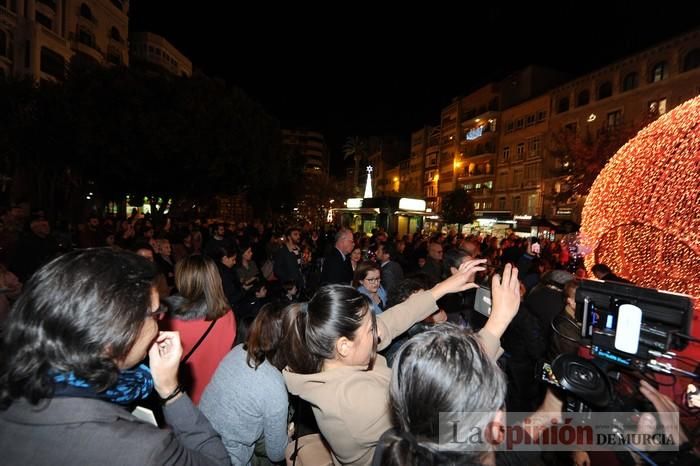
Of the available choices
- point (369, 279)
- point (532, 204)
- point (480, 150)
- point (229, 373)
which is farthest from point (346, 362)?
point (480, 150)

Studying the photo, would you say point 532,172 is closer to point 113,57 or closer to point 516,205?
point 516,205

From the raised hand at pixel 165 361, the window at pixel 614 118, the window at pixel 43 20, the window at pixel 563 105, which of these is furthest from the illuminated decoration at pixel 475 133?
the raised hand at pixel 165 361

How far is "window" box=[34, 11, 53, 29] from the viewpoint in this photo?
37.2m

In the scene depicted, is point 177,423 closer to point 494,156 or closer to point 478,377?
point 478,377

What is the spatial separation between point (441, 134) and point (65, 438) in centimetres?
6330

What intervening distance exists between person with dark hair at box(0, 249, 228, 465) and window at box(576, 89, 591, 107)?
40.3 metres

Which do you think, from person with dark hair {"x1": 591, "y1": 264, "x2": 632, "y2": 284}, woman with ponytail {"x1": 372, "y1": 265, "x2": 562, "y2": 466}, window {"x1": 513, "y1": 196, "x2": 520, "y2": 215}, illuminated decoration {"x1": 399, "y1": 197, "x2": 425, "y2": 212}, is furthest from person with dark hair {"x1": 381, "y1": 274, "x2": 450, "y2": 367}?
window {"x1": 513, "y1": 196, "x2": 520, "y2": 215}

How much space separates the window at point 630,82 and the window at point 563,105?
5.69 metres

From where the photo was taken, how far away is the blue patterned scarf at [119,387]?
125 centimetres

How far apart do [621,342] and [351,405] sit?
1.42 m

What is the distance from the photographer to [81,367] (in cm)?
128

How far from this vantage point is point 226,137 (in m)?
21.0

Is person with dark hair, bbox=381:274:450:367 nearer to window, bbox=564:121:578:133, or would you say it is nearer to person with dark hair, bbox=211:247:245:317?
person with dark hair, bbox=211:247:245:317

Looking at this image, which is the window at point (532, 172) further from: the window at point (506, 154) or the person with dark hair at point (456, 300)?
the person with dark hair at point (456, 300)
